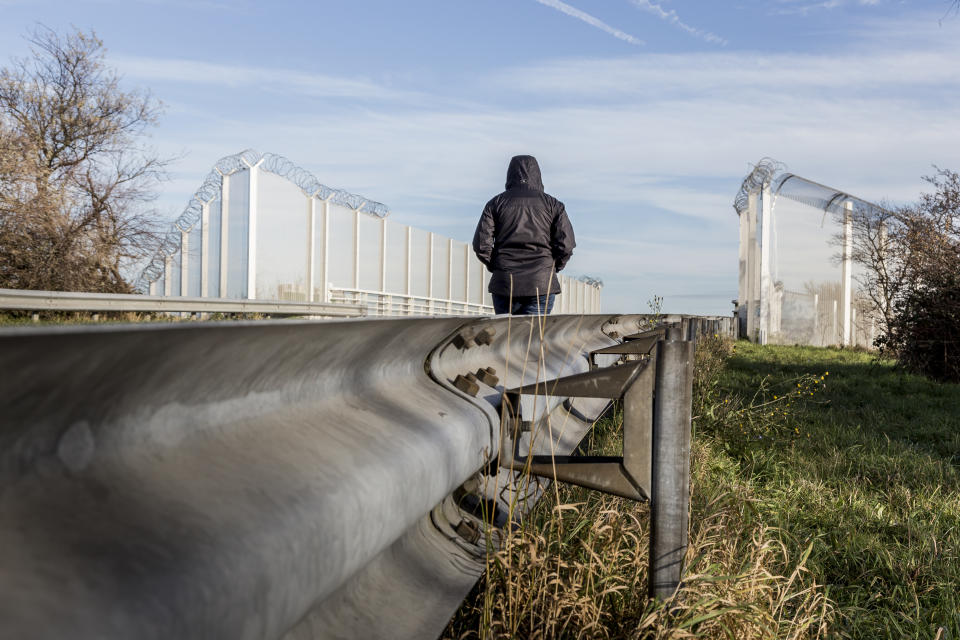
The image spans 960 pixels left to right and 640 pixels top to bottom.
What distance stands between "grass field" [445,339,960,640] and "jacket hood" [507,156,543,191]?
7.94ft

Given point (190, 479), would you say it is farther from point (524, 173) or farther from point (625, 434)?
point (524, 173)

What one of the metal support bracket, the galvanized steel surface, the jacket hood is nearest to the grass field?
the metal support bracket

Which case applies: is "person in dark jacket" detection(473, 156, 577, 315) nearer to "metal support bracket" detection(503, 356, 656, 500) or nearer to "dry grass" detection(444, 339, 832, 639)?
"dry grass" detection(444, 339, 832, 639)

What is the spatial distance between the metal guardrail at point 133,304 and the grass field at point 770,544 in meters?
8.61

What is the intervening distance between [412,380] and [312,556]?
0.91 meters

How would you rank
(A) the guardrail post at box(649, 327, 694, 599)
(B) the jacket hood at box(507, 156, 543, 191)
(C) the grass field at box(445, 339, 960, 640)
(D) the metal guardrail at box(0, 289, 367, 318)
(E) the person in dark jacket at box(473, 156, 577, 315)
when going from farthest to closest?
(D) the metal guardrail at box(0, 289, 367, 318), (B) the jacket hood at box(507, 156, 543, 191), (E) the person in dark jacket at box(473, 156, 577, 315), (C) the grass field at box(445, 339, 960, 640), (A) the guardrail post at box(649, 327, 694, 599)

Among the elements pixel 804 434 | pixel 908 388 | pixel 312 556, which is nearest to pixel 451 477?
pixel 312 556

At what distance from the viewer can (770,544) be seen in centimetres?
329

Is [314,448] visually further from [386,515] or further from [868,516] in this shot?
[868,516]

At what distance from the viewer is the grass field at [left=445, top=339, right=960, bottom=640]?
214 centimetres

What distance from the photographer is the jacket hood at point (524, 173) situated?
6609 millimetres

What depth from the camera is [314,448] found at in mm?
1217

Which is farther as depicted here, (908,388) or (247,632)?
(908,388)

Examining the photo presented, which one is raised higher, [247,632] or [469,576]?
[247,632]
